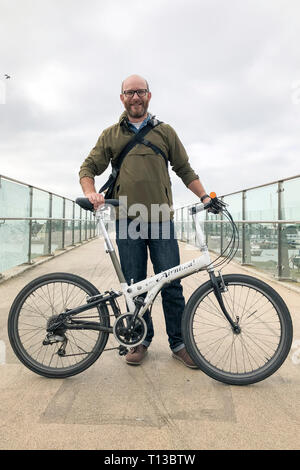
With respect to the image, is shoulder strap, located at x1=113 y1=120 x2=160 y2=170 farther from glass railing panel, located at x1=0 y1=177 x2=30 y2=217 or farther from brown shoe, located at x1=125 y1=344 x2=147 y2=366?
glass railing panel, located at x1=0 y1=177 x2=30 y2=217

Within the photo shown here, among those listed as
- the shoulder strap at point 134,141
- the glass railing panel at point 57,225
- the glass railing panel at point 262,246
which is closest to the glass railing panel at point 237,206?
the glass railing panel at point 262,246

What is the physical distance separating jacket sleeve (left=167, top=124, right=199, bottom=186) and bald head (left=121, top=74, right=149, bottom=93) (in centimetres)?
33

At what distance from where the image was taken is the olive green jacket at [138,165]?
226cm

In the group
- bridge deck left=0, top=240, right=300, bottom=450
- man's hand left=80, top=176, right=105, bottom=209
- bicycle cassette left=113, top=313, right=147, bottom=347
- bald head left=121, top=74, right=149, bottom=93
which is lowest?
bridge deck left=0, top=240, right=300, bottom=450

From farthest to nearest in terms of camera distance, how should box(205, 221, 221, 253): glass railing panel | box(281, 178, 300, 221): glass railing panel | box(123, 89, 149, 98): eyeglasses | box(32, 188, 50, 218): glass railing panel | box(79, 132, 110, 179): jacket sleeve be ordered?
box(205, 221, 221, 253): glass railing panel → box(32, 188, 50, 218): glass railing panel → box(281, 178, 300, 221): glass railing panel → box(79, 132, 110, 179): jacket sleeve → box(123, 89, 149, 98): eyeglasses

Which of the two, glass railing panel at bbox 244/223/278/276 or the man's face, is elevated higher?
the man's face

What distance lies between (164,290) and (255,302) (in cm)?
60

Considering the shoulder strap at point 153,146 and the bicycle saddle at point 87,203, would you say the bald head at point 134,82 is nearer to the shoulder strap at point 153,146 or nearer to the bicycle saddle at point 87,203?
the shoulder strap at point 153,146

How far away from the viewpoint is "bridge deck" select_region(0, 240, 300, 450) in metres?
1.46

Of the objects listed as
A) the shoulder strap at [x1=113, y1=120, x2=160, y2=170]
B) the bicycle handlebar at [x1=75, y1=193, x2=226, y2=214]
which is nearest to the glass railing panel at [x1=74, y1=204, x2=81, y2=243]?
the shoulder strap at [x1=113, y1=120, x2=160, y2=170]

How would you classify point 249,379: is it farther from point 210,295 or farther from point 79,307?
point 79,307

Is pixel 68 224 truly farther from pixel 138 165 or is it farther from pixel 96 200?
pixel 96 200

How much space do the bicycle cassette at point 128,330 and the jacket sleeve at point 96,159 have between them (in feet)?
3.19
